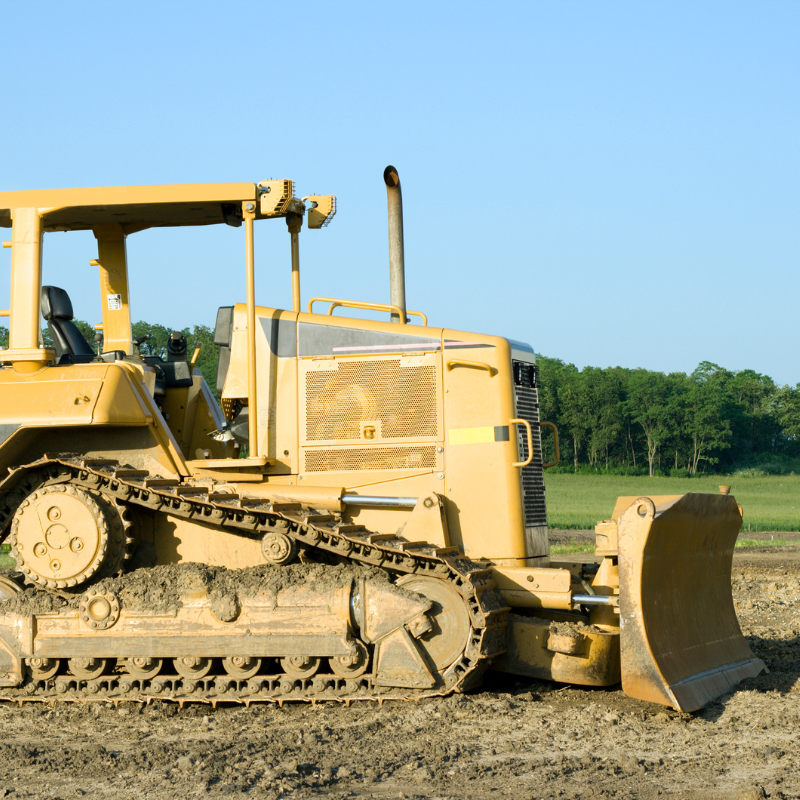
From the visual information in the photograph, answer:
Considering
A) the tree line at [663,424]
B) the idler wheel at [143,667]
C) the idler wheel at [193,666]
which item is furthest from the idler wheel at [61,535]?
the tree line at [663,424]

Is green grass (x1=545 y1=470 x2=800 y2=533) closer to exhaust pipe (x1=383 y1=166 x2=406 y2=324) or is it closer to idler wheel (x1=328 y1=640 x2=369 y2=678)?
exhaust pipe (x1=383 y1=166 x2=406 y2=324)

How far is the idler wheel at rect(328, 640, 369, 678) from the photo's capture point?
22.4 ft

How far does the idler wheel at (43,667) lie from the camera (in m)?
7.14

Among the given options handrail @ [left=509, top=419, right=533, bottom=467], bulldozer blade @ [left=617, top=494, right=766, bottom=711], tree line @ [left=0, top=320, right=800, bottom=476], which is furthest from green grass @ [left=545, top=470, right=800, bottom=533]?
handrail @ [left=509, top=419, right=533, bottom=467]

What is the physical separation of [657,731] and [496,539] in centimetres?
180

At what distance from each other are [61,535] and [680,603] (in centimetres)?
471

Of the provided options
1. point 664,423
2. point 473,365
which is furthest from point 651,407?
point 473,365

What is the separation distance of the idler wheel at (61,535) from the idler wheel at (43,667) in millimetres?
544

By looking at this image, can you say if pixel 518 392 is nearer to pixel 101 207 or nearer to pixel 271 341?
pixel 271 341

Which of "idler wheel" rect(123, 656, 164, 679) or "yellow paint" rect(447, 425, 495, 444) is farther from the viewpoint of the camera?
"yellow paint" rect(447, 425, 495, 444)

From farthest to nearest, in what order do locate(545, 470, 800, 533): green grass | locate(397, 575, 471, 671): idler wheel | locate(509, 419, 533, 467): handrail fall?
locate(545, 470, 800, 533): green grass, locate(509, 419, 533, 467): handrail, locate(397, 575, 471, 671): idler wheel

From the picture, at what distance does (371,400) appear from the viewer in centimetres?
768

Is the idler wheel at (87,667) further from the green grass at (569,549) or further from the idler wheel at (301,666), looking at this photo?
the green grass at (569,549)

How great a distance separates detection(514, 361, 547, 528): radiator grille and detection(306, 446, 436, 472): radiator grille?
742 millimetres
